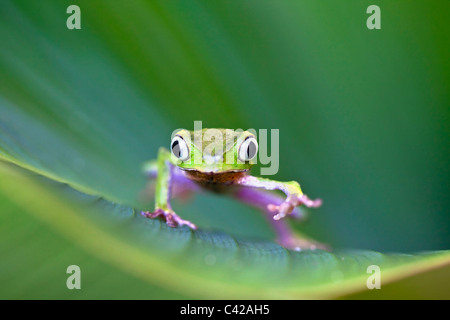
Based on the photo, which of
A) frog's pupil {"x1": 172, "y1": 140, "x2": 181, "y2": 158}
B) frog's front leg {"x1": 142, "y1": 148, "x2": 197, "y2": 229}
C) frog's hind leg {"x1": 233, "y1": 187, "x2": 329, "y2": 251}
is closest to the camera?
frog's front leg {"x1": 142, "y1": 148, "x2": 197, "y2": 229}

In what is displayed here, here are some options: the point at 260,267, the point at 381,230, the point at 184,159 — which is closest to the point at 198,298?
the point at 260,267

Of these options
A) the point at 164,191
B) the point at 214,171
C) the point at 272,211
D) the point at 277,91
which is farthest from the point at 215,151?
the point at 272,211

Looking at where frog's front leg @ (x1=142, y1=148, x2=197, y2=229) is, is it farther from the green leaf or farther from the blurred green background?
the green leaf

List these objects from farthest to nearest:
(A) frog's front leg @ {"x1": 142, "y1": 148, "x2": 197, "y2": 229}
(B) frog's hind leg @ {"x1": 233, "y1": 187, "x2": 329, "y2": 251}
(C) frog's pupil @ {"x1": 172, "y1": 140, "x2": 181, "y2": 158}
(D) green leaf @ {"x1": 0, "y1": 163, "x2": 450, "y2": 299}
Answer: (B) frog's hind leg @ {"x1": 233, "y1": 187, "x2": 329, "y2": 251} < (C) frog's pupil @ {"x1": 172, "y1": 140, "x2": 181, "y2": 158} < (A) frog's front leg @ {"x1": 142, "y1": 148, "x2": 197, "y2": 229} < (D) green leaf @ {"x1": 0, "y1": 163, "x2": 450, "y2": 299}

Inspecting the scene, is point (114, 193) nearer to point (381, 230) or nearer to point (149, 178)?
point (149, 178)

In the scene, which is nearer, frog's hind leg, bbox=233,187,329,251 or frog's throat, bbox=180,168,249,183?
frog's throat, bbox=180,168,249,183

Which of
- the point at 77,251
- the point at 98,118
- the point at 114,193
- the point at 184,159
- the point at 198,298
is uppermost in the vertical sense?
the point at 98,118

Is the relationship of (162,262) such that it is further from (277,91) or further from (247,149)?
(277,91)

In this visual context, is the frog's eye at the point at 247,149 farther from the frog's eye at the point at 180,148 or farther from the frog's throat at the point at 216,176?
the frog's eye at the point at 180,148

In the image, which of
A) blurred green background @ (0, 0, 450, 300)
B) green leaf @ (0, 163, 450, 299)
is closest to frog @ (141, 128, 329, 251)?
blurred green background @ (0, 0, 450, 300)
